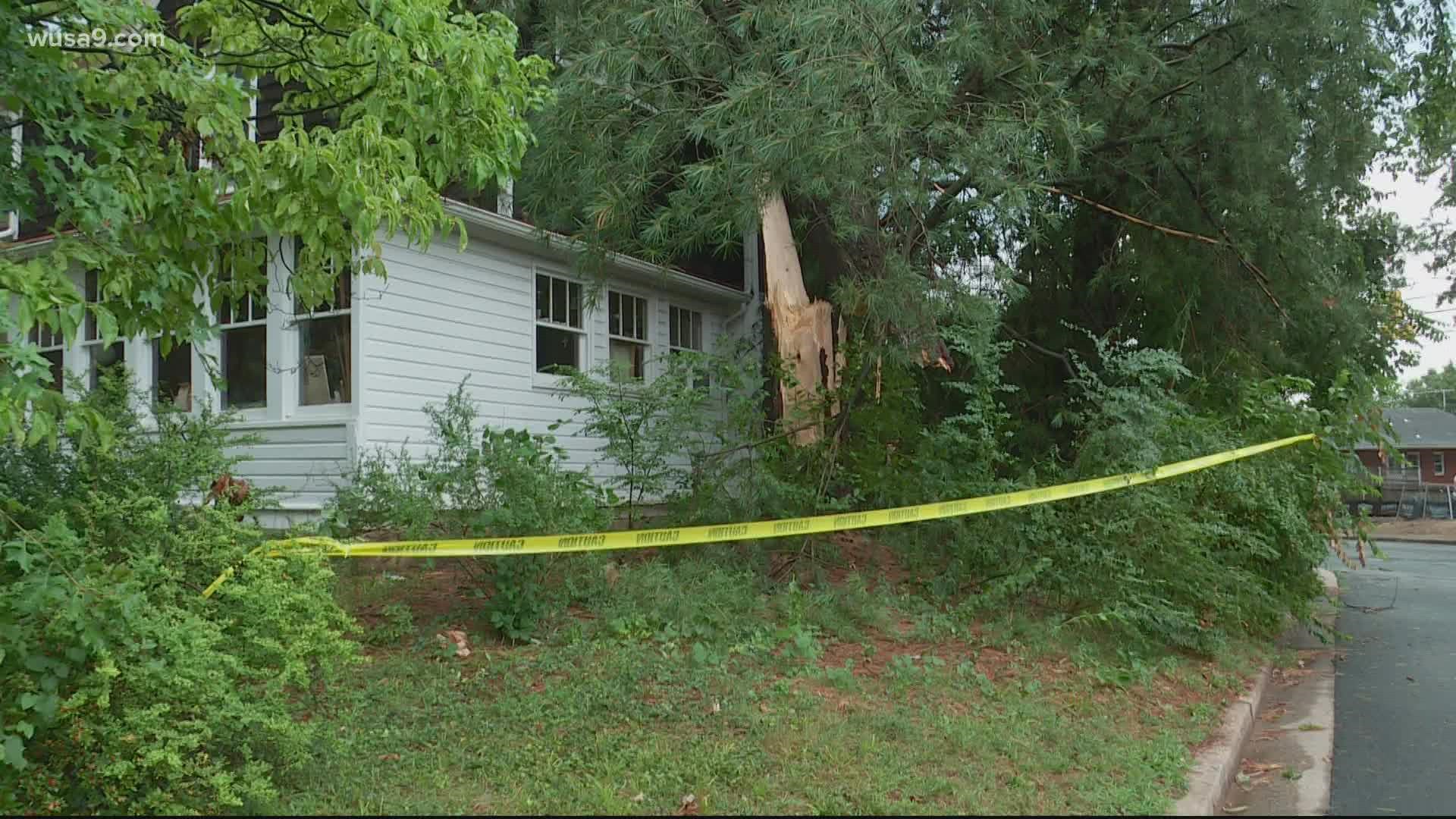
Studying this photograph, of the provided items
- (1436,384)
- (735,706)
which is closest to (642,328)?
(735,706)

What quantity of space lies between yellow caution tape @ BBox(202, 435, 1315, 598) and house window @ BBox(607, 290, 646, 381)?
6.61 metres

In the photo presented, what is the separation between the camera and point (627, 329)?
1355cm

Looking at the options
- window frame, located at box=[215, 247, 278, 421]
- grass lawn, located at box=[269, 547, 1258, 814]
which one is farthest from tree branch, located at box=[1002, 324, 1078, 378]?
window frame, located at box=[215, 247, 278, 421]

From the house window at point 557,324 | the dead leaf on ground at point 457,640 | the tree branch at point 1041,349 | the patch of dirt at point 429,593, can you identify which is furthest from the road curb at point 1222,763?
the house window at point 557,324

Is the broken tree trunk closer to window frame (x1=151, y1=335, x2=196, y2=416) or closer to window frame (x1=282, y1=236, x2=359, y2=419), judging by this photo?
window frame (x1=282, y1=236, x2=359, y2=419)

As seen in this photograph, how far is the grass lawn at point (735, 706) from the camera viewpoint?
4.17 meters

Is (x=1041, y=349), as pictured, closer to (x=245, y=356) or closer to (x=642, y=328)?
(x=642, y=328)

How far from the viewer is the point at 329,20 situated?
601cm

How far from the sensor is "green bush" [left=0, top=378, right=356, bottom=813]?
12.2 ft

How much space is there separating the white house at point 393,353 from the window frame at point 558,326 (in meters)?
0.02

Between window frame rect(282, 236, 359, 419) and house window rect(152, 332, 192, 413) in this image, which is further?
house window rect(152, 332, 192, 413)

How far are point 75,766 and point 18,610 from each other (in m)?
0.62

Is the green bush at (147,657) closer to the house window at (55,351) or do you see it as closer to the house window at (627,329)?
the house window at (627,329)

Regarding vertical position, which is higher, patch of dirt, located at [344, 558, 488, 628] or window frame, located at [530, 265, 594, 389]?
window frame, located at [530, 265, 594, 389]
